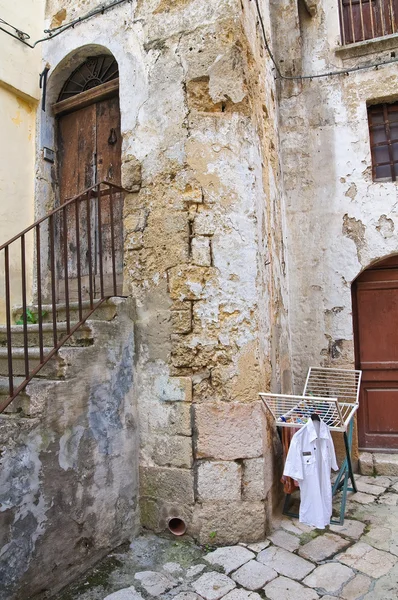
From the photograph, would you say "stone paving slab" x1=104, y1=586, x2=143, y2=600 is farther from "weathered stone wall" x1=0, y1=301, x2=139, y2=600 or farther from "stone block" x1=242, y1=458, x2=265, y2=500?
"stone block" x1=242, y1=458, x2=265, y2=500

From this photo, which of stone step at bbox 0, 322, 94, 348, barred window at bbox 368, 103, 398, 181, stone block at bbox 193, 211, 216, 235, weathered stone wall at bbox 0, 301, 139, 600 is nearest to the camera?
weathered stone wall at bbox 0, 301, 139, 600

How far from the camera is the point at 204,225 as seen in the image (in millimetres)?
3521

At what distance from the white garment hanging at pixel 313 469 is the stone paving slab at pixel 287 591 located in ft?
1.70

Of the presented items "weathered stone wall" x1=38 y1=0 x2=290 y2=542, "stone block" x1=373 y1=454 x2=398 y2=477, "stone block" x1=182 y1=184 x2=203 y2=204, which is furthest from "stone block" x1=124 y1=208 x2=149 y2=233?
"stone block" x1=373 y1=454 x2=398 y2=477

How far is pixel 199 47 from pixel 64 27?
1.76m

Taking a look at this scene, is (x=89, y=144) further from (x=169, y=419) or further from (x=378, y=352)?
(x=378, y=352)

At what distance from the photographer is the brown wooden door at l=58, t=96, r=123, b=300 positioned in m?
4.41

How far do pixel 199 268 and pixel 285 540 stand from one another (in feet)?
6.90

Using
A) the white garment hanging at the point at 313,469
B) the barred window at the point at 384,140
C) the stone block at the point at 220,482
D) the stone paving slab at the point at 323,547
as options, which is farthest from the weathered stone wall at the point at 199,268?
the barred window at the point at 384,140

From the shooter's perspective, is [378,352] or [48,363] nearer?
[48,363]

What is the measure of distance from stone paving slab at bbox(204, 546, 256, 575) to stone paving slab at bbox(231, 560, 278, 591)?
0.17 feet

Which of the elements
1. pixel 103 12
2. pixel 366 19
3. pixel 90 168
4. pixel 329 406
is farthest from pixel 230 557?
pixel 366 19

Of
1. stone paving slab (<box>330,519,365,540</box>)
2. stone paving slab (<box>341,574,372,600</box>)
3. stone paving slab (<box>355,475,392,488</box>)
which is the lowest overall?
stone paving slab (<box>341,574,372,600</box>)

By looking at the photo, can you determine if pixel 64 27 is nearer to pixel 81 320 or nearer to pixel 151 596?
pixel 81 320
